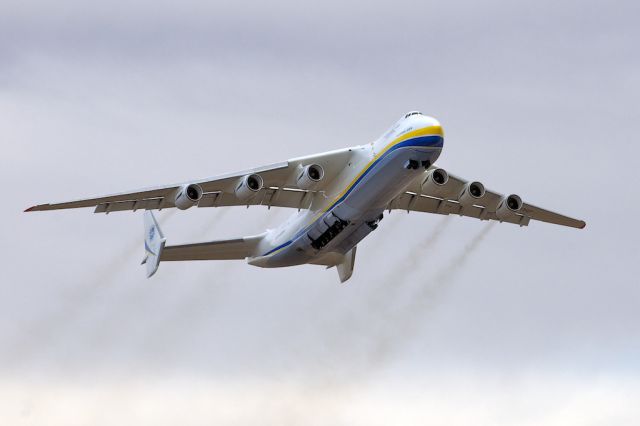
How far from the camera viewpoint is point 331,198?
30.1 metres

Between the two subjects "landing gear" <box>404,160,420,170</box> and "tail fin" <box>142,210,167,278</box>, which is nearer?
"landing gear" <box>404,160,420,170</box>

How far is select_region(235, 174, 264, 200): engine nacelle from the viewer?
29.4m

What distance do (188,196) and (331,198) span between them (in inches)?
129

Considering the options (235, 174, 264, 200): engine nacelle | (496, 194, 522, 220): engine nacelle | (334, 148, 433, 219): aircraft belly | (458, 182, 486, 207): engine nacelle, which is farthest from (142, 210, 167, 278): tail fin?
(496, 194, 522, 220): engine nacelle

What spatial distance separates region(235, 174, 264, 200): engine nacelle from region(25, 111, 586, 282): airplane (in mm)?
22

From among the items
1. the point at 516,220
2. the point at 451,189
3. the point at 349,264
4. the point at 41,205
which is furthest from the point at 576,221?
the point at 41,205

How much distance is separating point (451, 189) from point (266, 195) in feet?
15.0

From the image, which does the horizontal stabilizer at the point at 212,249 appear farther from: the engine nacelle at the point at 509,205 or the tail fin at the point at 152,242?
the engine nacelle at the point at 509,205

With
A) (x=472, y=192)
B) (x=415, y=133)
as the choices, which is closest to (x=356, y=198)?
(x=415, y=133)

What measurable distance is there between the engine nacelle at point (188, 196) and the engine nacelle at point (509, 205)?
7.78 m

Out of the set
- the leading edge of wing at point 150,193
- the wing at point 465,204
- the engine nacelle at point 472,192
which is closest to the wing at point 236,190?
the leading edge of wing at point 150,193

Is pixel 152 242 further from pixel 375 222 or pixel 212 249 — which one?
pixel 375 222

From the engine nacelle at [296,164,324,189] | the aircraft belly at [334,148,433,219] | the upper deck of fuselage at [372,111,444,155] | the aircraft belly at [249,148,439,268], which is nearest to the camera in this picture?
the upper deck of fuselage at [372,111,444,155]

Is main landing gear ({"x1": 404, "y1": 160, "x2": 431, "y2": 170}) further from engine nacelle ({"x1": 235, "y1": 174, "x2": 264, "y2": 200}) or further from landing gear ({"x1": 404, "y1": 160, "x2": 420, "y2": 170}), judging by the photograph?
engine nacelle ({"x1": 235, "y1": 174, "x2": 264, "y2": 200})
